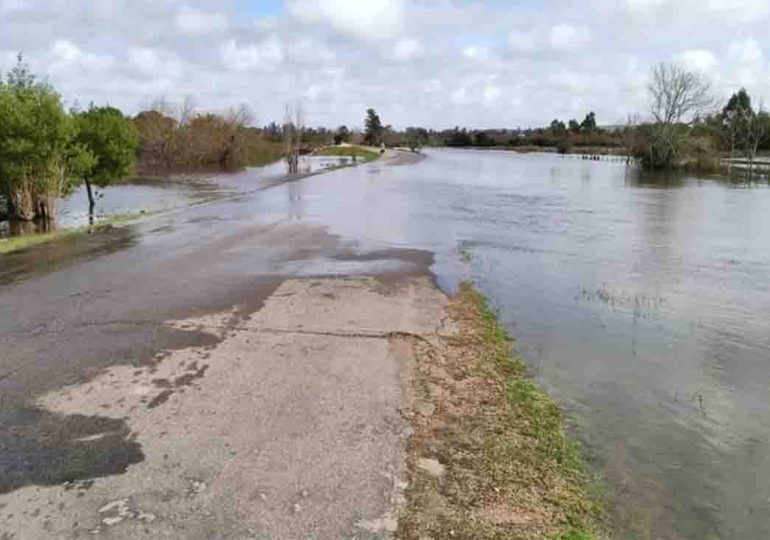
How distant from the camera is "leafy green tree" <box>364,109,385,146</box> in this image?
123562mm

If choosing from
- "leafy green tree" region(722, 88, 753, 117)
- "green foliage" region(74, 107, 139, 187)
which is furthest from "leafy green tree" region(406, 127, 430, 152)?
"green foliage" region(74, 107, 139, 187)

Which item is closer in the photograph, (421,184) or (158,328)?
(158,328)

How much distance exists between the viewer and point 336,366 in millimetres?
6148

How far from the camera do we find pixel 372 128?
124688 mm

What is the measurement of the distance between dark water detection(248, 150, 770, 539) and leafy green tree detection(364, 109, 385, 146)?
10153cm

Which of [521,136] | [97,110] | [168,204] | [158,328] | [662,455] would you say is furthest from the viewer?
[521,136]

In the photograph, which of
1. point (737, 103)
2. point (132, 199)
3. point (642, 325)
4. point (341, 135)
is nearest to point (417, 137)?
point (341, 135)

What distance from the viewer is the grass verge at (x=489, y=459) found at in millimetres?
3691

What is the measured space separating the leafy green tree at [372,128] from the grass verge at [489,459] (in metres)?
119

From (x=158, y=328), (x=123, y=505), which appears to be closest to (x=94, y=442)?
(x=123, y=505)

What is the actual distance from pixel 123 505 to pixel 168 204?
76.5 feet

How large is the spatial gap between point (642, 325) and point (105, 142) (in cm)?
2007

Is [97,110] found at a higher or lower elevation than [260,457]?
higher

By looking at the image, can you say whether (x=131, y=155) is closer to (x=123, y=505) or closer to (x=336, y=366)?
(x=336, y=366)
